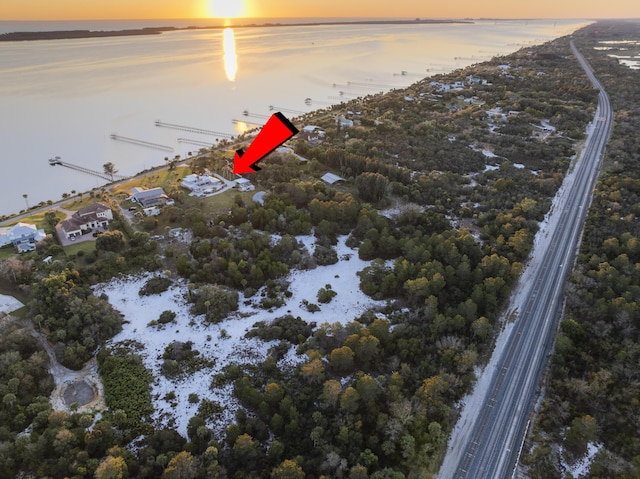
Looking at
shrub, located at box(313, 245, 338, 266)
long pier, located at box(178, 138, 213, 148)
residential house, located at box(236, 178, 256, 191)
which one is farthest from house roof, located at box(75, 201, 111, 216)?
long pier, located at box(178, 138, 213, 148)

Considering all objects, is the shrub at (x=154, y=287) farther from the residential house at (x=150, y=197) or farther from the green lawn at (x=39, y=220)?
the green lawn at (x=39, y=220)

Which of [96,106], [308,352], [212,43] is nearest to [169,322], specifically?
[308,352]

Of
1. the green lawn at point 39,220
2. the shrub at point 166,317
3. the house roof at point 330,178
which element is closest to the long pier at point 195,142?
the house roof at point 330,178

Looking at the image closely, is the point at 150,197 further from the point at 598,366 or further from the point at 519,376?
the point at 598,366

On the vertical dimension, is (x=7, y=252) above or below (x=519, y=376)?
above

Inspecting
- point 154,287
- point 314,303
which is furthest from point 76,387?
point 314,303
